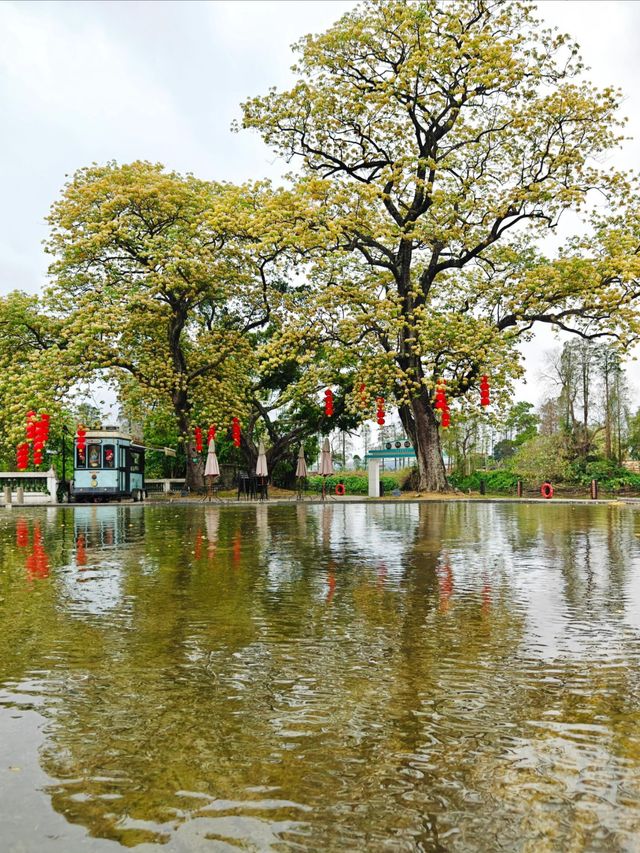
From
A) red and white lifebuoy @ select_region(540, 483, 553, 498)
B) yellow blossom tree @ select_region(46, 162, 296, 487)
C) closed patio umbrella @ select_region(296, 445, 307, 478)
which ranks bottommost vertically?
red and white lifebuoy @ select_region(540, 483, 553, 498)

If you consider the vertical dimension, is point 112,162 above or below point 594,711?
above

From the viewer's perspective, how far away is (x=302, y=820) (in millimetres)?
2207

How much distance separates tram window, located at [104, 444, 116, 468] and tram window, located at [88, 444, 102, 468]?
0.29 m

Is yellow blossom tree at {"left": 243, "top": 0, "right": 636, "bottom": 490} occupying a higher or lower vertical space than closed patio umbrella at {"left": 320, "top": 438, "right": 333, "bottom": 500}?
higher

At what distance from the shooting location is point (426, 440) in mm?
30422

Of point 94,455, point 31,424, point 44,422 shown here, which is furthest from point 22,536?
point 94,455

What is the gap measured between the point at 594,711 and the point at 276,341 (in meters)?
24.2

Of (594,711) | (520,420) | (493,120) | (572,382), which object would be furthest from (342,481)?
(594,711)

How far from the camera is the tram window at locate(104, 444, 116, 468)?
34469 millimetres

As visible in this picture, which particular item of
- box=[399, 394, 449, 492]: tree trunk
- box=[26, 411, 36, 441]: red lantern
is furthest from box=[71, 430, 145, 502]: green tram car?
box=[399, 394, 449, 492]: tree trunk

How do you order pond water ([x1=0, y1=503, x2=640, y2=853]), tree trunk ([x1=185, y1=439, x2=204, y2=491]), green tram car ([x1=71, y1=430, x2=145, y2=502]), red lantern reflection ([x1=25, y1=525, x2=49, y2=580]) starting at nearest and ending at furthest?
pond water ([x1=0, y1=503, x2=640, y2=853]) → red lantern reflection ([x1=25, y1=525, x2=49, y2=580]) → green tram car ([x1=71, y1=430, x2=145, y2=502]) → tree trunk ([x1=185, y1=439, x2=204, y2=491])

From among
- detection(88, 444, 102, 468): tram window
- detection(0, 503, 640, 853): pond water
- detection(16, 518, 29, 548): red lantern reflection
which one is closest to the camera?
detection(0, 503, 640, 853): pond water

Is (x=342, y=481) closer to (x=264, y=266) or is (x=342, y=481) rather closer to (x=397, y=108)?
(x=264, y=266)

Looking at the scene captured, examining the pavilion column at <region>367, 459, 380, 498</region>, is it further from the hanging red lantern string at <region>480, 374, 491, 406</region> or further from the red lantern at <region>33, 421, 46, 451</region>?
the red lantern at <region>33, 421, 46, 451</region>
